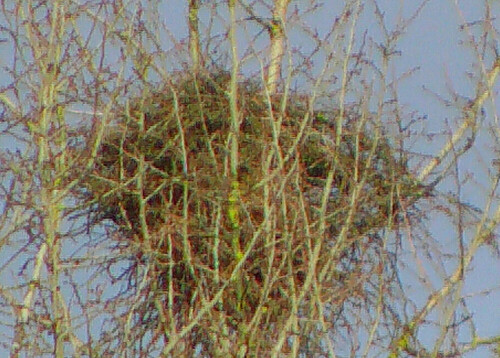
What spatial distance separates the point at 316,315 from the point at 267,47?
3.69 feet

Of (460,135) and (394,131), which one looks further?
(394,131)

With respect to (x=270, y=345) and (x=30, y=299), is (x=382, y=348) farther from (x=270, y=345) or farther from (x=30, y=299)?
(x=30, y=299)

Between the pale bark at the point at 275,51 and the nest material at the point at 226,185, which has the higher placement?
the pale bark at the point at 275,51

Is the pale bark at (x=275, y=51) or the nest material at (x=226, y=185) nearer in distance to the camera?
the nest material at (x=226, y=185)

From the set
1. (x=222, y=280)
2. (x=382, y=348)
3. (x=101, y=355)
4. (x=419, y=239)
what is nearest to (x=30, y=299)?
(x=101, y=355)

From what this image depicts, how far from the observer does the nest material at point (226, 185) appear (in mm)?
4906

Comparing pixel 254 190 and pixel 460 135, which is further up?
pixel 460 135

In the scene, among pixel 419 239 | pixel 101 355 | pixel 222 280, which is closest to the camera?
pixel 101 355

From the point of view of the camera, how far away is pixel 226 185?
16.3 feet

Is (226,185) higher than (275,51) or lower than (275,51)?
lower

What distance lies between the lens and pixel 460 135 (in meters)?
4.89

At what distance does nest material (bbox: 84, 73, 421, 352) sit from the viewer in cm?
491

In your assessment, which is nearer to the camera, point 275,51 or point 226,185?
point 226,185

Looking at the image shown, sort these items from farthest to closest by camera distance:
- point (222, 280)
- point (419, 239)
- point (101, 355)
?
1. point (419, 239)
2. point (222, 280)
3. point (101, 355)
